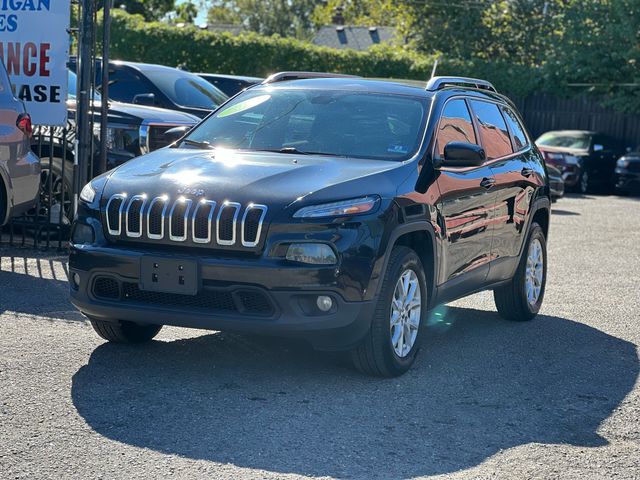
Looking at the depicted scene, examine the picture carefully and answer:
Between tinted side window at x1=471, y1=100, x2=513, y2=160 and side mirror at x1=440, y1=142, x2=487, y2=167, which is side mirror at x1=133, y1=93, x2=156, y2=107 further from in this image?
side mirror at x1=440, y1=142, x2=487, y2=167

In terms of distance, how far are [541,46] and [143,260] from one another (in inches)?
1249

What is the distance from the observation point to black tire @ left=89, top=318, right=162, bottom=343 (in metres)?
6.70

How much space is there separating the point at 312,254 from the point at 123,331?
152 centimetres

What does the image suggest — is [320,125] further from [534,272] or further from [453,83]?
[534,272]

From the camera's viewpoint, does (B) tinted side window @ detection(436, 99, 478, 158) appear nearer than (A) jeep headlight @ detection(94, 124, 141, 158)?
Yes

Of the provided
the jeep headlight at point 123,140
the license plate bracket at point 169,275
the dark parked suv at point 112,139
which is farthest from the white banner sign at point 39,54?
the license plate bracket at point 169,275

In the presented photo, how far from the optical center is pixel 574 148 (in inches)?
1064

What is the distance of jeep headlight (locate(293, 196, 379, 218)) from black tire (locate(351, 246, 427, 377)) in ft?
1.22

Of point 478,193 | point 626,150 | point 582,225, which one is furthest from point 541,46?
point 478,193

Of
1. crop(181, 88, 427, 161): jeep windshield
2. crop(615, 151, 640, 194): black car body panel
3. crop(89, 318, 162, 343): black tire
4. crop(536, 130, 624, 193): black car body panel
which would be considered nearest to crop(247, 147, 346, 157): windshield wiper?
crop(181, 88, 427, 161): jeep windshield

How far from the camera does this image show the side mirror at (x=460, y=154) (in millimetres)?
6852

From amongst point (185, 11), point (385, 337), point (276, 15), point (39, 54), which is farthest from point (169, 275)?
point (276, 15)

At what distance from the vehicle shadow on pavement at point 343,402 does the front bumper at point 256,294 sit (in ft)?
1.10

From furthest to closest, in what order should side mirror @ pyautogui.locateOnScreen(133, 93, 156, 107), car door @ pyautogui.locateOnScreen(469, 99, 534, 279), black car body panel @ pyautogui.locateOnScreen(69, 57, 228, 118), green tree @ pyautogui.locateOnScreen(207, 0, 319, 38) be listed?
green tree @ pyautogui.locateOnScreen(207, 0, 319, 38)
black car body panel @ pyautogui.locateOnScreen(69, 57, 228, 118)
side mirror @ pyautogui.locateOnScreen(133, 93, 156, 107)
car door @ pyautogui.locateOnScreen(469, 99, 534, 279)
